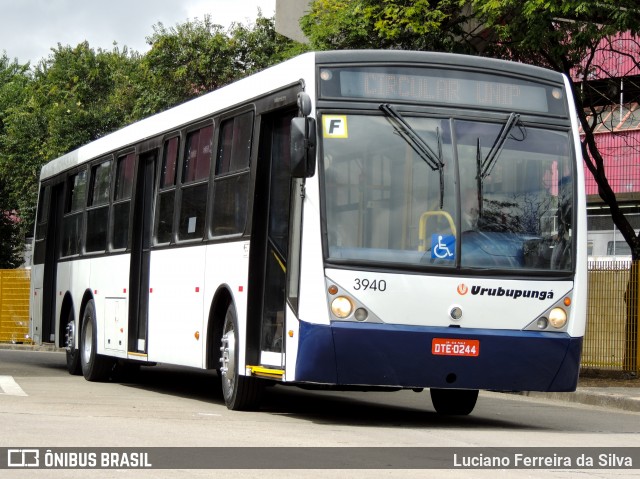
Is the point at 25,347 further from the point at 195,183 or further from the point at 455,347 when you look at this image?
the point at 455,347

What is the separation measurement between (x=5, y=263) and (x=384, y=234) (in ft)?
153

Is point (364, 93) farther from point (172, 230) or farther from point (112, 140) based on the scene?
point (112, 140)

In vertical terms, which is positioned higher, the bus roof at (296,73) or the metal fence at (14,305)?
the bus roof at (296,73)

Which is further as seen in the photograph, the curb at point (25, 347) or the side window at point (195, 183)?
the curb at point (25, 347)

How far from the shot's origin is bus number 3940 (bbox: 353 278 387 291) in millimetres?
11523

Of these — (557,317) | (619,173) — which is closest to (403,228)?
(557,317)

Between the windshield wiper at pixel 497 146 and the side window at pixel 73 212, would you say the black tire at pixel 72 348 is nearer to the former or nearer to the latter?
the side window at pixel 73 212

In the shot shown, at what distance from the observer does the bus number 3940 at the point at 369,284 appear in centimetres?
1152

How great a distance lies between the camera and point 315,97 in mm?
11828

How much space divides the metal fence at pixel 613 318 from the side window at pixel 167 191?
9047 mm

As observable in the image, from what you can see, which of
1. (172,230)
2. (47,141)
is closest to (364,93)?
(172,230)

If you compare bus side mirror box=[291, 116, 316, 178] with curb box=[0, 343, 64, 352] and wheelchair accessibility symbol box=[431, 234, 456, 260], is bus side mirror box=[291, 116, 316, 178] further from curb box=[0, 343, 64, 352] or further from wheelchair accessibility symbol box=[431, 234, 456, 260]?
curb box=[0, 343, 64, 352]

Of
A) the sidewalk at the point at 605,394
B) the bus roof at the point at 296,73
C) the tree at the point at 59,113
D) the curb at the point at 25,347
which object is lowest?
the sidewalk at the point at 605,394

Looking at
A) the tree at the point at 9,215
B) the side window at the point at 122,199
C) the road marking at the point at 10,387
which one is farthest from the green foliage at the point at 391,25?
the tree at the point at 9,215
